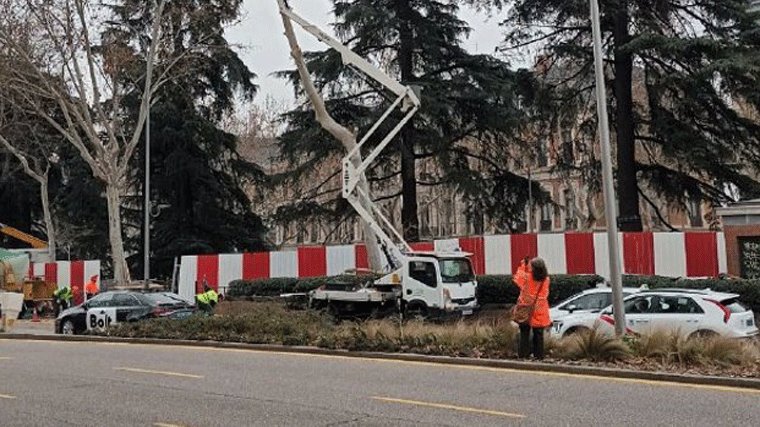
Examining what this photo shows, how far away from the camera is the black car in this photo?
23.3 meters

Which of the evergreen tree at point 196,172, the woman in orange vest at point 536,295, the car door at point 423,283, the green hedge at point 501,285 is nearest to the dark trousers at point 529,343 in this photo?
the woman in orange vest at point 536,295

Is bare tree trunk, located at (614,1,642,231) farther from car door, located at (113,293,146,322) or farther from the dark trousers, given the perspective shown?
the dark trousers

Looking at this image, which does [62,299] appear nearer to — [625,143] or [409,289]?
[409,289]

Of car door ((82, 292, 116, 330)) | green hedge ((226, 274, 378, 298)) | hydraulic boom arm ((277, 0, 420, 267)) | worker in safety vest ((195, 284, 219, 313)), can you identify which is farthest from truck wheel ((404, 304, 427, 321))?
car door ((82, 292, 116, 330))

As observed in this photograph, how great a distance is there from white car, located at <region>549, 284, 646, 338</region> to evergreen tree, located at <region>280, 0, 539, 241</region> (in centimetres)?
1536

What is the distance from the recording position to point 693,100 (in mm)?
27734

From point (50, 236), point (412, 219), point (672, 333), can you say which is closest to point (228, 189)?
point (50, 236)

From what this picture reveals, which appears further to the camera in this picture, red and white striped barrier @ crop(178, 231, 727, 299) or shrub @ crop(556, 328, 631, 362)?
red and white striped barrier @ crop(178, 231, 727, 299)

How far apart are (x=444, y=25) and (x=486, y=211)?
8724 millimetres

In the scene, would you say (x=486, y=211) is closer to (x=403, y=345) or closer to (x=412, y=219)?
(x=412, y=219)

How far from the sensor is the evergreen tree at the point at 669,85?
2589 centimetres

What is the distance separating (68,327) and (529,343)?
56.5 ft

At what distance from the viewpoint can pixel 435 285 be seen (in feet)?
73.2

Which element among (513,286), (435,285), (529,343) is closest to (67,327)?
(435,285)
